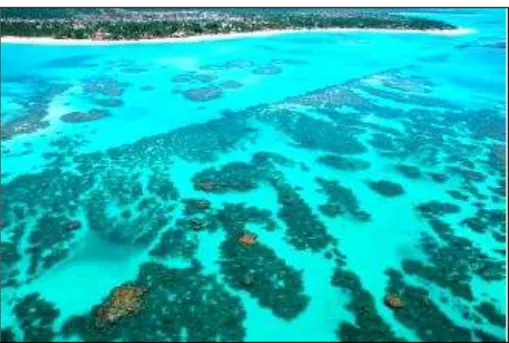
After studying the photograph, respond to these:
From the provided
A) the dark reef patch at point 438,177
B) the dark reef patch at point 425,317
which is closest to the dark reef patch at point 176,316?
the dark reef patch at point 425,317

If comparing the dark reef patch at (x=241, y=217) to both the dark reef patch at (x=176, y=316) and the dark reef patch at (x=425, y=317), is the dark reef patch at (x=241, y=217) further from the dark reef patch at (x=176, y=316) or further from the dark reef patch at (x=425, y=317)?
the dark reef patch at (x=425, y=317)

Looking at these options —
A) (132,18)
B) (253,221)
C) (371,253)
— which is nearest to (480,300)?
(371,253)

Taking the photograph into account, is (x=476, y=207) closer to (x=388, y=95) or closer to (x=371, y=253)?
(x=371, y=253)

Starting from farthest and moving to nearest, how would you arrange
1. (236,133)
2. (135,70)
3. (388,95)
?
1. (135,70)
2. (388,95)
3. (236,133)

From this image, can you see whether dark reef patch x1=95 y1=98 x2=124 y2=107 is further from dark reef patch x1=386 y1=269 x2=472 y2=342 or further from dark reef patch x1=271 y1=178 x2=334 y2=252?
dark reef patch x1=386 y1=269 x2=472 y2=342

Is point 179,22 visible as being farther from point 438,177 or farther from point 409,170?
point 438,177

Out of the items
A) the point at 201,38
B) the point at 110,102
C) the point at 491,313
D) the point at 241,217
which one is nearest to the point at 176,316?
the point at 241,217
